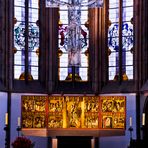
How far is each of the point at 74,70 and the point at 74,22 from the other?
296cm

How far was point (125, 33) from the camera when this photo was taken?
86.8 feet

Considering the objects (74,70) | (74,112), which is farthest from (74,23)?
(74,112)

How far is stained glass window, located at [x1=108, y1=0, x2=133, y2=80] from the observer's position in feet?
86.2

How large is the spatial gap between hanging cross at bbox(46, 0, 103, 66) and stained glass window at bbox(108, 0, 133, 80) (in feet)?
6.90

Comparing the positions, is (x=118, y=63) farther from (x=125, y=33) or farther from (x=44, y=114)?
(x=44, y=114)

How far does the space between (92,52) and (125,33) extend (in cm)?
164

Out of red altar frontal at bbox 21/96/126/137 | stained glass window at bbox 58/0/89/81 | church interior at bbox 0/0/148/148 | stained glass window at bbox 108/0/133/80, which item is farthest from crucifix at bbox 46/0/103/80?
stained glass window at bbox 108/0/133/80

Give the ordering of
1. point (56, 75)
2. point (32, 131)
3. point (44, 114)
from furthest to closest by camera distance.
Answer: point (56, 75) → point (44, 114) → point (32, 131)

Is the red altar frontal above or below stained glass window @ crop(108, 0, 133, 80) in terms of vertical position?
below

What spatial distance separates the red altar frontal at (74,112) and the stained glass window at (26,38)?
1718 millimetres

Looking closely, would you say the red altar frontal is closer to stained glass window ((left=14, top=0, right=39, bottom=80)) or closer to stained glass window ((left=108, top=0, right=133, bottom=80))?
stained glass window ((left=108, top=0, right=133, bottom=80))

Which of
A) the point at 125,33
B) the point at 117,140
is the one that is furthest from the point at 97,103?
the point at 125,33

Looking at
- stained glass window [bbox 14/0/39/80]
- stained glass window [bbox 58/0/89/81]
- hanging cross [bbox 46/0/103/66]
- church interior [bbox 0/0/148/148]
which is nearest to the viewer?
hanging cross [bbox 46/0/103/66]

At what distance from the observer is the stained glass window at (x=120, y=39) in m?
26.3
